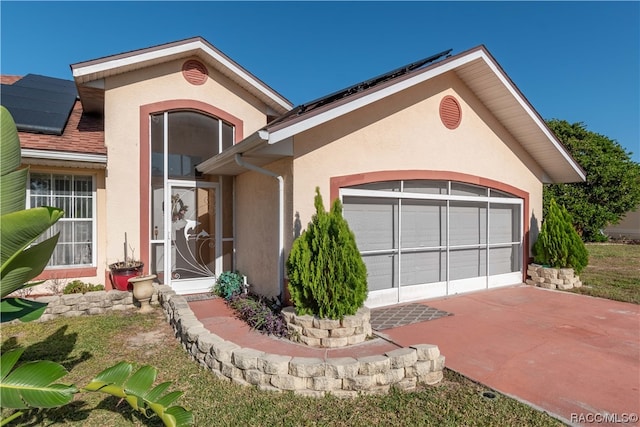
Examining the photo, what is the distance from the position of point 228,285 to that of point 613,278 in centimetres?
1319

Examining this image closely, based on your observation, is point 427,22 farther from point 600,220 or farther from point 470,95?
point 600,220

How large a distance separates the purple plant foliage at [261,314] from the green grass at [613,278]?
897 centimetres

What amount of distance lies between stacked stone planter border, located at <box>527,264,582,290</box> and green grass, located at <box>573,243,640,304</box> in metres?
0.25

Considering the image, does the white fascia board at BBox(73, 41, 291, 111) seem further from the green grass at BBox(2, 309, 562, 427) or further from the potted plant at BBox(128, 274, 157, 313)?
the green grass at BBox(2, 309, 562, 427)

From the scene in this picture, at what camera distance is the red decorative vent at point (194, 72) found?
31.5 feet

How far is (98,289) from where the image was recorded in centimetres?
833

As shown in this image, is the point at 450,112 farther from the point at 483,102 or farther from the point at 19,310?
the point at 19,310

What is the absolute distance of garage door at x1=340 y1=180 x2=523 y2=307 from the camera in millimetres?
7781

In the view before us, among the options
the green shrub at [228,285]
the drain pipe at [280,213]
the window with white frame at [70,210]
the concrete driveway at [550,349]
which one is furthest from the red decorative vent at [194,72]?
the concrete driveway at [550,349]

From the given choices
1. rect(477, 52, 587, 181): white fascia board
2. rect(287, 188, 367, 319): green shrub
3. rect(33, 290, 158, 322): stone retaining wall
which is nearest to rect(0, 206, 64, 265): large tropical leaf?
rect(287, 188, 367, 319): green shrub

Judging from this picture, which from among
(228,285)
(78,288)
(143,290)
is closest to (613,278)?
(228,285)

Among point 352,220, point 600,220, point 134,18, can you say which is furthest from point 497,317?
point 600,220

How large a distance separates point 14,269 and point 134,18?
36.7 feet

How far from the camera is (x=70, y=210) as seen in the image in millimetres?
8367
